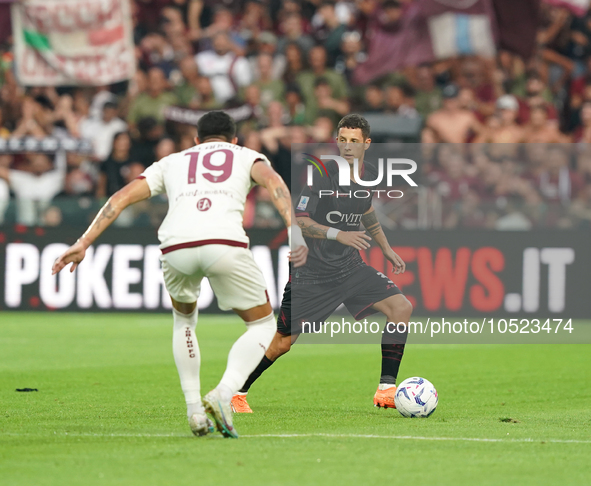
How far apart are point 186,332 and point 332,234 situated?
1904mm

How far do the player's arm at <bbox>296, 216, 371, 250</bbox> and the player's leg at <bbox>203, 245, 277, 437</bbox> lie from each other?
1.55 meters

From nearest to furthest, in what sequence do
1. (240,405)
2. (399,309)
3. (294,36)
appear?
1. (240,405)
2. (399,309)
3. (294,36)

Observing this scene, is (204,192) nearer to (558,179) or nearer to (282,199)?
(282,199)

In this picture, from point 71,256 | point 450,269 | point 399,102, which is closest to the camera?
point 71,256

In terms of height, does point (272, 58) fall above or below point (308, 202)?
above

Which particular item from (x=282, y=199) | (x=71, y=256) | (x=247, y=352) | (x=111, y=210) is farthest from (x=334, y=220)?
(x=71, y=256)

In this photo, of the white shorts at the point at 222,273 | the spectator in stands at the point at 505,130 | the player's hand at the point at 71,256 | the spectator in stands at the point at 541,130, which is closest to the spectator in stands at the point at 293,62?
the spectator in stands at the point at 505,130

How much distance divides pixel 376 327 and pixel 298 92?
4.62 metres

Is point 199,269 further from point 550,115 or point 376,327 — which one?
point 550,115

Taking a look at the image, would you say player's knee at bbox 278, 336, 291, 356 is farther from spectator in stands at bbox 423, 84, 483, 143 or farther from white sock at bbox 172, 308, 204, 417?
spectator in stands at bbox 423, 84, 483, 143

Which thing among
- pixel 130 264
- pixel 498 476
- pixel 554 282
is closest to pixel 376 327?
pixel 554 282

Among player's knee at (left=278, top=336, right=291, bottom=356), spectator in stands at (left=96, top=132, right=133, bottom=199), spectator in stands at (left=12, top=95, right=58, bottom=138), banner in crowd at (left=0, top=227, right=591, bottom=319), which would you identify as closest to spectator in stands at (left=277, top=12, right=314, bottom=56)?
spectator in stands at (left=96, top=132, right=133, bottom=199)

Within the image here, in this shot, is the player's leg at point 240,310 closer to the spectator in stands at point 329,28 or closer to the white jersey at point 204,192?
the white jersey at point 204,192

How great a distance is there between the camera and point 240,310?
654 centimetres
